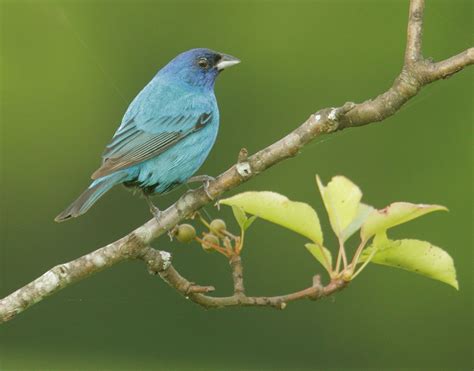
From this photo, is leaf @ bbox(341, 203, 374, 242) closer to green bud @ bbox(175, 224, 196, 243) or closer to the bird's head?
green bud @ bbox(175, 224, 196, 243)

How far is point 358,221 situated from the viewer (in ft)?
8.21

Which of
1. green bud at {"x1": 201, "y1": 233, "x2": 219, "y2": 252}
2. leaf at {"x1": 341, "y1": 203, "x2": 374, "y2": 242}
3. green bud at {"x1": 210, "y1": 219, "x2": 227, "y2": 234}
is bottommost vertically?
leaf at {"x1": 341, "y1": 203, "x2": 374, "y2": 242}

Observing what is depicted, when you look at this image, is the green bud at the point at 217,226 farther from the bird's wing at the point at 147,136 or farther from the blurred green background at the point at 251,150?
the blurred green background at the point at 251,150

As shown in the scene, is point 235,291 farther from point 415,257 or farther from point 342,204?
point 415,257

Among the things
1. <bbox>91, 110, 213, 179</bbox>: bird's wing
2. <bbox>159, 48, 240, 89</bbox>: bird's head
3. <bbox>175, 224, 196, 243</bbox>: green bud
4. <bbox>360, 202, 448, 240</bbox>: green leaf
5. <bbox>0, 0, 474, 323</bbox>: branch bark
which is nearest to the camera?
<bbox>360, 202, 448, 240</bbox>: green leaf

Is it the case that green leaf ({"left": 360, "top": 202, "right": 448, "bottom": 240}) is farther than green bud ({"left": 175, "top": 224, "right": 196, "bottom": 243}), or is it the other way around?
green bud ({"left": 175, "top": 224, "right": 196, "bottom": 243})

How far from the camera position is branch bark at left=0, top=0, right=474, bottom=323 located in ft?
9.43

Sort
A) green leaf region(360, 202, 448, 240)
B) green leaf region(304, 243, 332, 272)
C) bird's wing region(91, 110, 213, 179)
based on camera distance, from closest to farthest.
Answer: green leaf region(360, 202, 448, 240)
green leaf region(304, 243, 332, 272)
bird's wing region(91, 110, 213, 179)

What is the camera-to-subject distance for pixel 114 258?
9.84 feet

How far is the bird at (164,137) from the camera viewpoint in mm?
4441

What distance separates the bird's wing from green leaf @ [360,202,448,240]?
202cm

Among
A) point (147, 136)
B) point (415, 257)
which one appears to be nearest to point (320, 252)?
point (415, 257)

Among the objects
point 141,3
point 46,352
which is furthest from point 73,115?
point 46,352

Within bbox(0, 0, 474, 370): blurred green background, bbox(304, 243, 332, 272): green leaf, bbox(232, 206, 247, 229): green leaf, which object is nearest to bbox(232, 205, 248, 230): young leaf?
bbox(232, 206, 247, 229): green leaf
